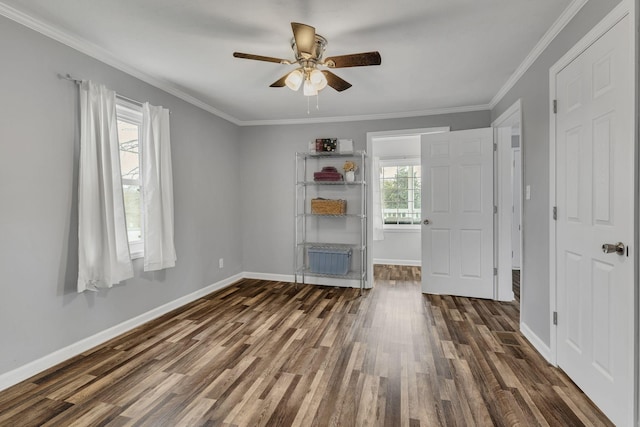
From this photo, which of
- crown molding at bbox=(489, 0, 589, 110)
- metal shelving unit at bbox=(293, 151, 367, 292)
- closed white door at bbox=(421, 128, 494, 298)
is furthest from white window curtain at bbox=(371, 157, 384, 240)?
crown molding at bbox=(489, 0, 589, 110)

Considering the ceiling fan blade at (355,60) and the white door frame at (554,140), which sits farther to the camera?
the ceiling fan blade at (355,60)

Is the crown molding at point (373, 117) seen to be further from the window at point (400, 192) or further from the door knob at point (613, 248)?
the door knob at point (613, 248)

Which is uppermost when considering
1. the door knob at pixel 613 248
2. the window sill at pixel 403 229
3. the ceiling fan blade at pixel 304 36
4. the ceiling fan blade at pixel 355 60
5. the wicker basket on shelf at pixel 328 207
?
the ceiling fan blade at pixel 304 36

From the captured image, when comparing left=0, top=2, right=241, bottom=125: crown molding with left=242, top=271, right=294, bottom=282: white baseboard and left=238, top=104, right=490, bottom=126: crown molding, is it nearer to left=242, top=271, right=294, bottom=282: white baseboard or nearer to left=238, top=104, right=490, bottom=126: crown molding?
left=238, top=104, right=490, bottom=126: crown molding

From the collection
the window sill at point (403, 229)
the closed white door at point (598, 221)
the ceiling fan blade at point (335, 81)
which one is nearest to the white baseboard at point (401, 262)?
the window sill at point (403, 229)

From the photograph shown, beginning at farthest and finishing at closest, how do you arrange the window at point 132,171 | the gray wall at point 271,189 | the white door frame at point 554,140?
the gray wall at point 271,189 → the window at point 132,171 → the white door frame at point 554,140

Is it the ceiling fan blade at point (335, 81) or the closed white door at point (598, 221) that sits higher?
the ceiling fan blade at point (335, 81)

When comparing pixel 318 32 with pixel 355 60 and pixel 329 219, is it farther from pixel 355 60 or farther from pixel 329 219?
pixel 329 219

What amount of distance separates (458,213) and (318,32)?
272cm

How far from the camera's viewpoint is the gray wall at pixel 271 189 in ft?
15.1

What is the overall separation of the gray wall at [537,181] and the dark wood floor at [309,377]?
342 millimetres

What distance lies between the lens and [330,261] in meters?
4.26

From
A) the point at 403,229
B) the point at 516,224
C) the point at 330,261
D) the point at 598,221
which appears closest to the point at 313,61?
the point at 598,221

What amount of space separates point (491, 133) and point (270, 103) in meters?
2.72
